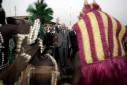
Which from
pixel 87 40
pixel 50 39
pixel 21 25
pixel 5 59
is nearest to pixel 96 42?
pixel 87 40

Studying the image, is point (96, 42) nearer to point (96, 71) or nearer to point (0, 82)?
point (96, 71)

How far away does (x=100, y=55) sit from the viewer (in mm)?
3369

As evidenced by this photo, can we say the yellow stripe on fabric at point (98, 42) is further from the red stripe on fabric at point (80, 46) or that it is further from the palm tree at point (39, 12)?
the palm tree at point (39, 12)

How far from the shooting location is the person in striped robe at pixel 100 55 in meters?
3.31

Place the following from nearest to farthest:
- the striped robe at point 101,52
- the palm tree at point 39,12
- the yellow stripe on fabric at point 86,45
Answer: the striped robe at point 101,52
the yellow stripe on fabric at point 86,45
the palm tree at point 39,12

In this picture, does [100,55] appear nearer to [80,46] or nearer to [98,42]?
[98,42]

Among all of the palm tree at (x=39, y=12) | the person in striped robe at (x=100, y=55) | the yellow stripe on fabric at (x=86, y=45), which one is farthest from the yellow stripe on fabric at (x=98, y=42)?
the palm tree at (x=39, y=12)

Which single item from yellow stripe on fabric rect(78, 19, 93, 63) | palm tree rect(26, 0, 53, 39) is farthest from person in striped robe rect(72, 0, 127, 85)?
palm tree rect(26, 0, 53, 39)

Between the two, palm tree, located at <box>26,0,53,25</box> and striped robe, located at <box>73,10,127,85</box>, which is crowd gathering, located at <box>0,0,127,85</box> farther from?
palm tree, located at <box>26,0,53,25</box>

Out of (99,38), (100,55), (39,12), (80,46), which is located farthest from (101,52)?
(39,12)

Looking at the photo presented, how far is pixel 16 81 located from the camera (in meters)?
3.47

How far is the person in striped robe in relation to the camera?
3.31m

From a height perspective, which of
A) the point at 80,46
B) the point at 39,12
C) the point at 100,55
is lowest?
the point at 100,55

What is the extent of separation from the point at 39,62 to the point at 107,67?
927mm
